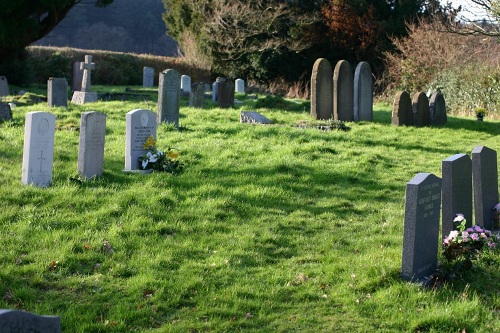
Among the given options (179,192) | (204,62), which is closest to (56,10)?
(204,62)

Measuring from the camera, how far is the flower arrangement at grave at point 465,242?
6969 mm

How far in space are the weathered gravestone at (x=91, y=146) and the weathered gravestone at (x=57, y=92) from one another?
9.08 metres

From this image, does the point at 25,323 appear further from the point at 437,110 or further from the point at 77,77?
the point at 77,77

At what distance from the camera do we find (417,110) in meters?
19.5

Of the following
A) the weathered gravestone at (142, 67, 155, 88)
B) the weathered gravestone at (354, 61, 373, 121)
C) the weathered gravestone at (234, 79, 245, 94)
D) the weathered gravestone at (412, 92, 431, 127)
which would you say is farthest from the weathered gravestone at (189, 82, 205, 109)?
the weathered gravestone at (142, 67, 155, 88)

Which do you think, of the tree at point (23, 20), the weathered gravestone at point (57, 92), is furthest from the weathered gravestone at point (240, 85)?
the weathered gravestone at point (57, 92)

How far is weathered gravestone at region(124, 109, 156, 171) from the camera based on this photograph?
431 inches

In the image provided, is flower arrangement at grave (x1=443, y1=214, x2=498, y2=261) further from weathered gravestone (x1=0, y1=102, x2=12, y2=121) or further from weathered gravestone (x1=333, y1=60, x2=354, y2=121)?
weathered gravestone (x1=333, y1=60, x2=354, y2=121)

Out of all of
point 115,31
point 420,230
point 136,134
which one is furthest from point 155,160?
point 115,31

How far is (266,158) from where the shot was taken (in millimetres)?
12469

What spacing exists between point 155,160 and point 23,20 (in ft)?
69.8

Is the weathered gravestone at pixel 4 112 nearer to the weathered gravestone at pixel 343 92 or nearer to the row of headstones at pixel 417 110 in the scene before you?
the weathered gravestone at pixel 343 92

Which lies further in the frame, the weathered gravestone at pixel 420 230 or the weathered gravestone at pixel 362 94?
the weathered gravestone at pixel 362 94

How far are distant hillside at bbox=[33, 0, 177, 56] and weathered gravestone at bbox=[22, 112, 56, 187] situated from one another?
230 feet
